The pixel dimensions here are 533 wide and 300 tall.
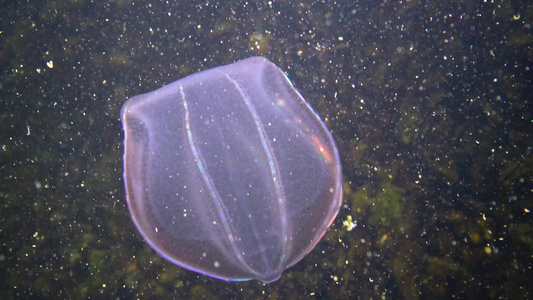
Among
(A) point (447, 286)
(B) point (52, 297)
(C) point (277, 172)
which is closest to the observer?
(C) point (277, 172)

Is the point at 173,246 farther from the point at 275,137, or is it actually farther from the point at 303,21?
the point at 303,21

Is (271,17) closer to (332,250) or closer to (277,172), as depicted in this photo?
(277,172)

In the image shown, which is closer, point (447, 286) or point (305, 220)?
point (305, 220)

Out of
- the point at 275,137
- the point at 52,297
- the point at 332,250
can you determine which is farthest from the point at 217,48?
the point at 52,297

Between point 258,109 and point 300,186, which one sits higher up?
point 258,109

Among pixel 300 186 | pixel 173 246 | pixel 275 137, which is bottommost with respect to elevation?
pixel 173 246

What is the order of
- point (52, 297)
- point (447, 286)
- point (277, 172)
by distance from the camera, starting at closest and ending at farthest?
point (277, 172), point (447, 286), point (52, 297)
